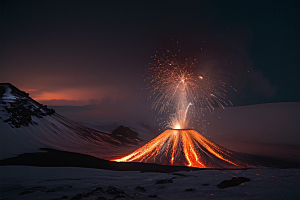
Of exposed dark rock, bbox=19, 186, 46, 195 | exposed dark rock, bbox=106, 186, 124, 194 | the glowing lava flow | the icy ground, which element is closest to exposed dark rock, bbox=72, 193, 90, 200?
the icy ground

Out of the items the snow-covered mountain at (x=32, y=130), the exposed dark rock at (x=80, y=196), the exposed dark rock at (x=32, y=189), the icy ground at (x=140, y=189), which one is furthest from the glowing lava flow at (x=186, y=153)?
the exposed dark rock at (x=80, y=196)

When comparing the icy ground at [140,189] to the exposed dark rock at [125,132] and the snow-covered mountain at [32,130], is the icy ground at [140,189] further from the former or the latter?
the exposed dark rock at [125,132]

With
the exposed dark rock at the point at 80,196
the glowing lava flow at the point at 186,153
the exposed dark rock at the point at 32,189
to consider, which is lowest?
the exposed dark rock at the point at 32,189

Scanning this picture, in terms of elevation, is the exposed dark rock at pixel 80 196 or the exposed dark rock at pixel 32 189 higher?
the exposed dark rock at pixel 80 196

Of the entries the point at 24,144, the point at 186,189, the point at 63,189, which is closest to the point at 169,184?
the point at 186,189

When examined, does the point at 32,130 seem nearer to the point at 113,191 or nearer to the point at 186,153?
the point at 186,153

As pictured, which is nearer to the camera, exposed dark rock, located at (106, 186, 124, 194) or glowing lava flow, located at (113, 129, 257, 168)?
exposed dark rock, located at (106, 186, 124, 194)

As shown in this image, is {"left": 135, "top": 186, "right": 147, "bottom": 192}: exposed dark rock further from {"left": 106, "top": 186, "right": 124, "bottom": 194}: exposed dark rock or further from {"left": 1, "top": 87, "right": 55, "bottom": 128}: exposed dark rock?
{"left": 1, "top": 87, "right": 55, "bottom": 128}: exposed dark rock
